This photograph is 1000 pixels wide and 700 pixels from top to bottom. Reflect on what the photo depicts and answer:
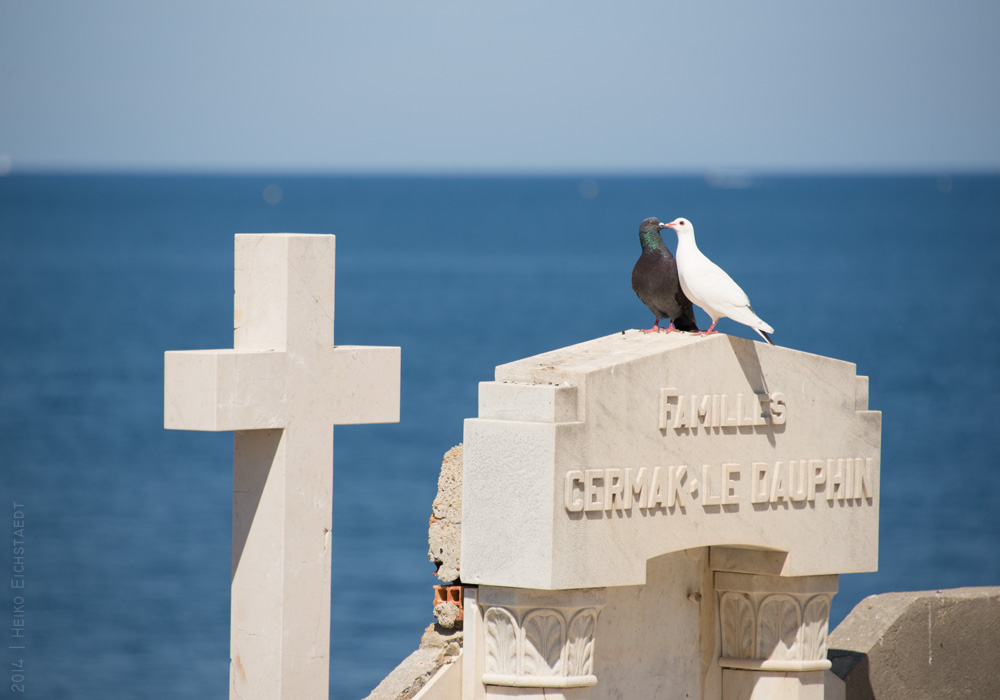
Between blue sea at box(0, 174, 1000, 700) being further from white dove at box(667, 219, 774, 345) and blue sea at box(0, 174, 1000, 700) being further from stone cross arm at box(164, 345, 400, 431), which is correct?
white dove at box(667, 219, 774, 345)

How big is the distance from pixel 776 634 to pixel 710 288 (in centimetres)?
238

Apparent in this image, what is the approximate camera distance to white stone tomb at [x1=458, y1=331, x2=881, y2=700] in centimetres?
951

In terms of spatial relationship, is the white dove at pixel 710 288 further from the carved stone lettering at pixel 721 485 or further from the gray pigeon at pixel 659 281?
the carved stone lettering at pixel 721 485

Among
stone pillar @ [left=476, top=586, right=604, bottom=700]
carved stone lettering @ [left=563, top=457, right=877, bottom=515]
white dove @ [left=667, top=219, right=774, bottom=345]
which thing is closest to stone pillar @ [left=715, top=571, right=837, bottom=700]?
carved stone lettering @ [left=563, top=457, right=877, bottom=515]

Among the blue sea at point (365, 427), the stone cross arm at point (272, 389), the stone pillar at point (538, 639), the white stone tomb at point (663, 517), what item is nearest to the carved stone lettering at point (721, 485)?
the white stone tomb at point (663, 517)

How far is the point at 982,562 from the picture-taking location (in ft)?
131

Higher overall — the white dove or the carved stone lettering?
the white dove

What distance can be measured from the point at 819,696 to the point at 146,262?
115709 millimetres

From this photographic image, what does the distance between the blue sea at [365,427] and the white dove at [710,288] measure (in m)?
11.6

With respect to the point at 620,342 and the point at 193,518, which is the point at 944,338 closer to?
the point at 193,518

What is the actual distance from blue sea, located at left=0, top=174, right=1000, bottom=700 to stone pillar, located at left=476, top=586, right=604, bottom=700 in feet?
36.1

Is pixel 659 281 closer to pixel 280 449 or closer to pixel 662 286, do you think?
pixel 662 286

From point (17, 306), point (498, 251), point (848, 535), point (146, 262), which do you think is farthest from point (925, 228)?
point (848, 535)

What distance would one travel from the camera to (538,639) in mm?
9695
